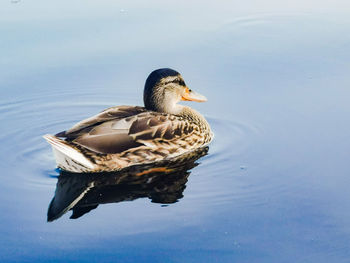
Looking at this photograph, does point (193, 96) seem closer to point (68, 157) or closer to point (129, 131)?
point (129, 131)

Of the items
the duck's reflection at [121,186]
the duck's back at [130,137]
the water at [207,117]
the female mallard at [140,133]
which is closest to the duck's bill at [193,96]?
the female mallard at [140,133]

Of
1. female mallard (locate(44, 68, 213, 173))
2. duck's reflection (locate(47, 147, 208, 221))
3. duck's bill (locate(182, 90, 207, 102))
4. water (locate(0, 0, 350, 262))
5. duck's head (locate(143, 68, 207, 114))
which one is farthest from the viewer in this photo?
duck's bill (locate(182, 90, 207, 102))

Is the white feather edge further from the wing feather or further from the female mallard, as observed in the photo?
the wing feather

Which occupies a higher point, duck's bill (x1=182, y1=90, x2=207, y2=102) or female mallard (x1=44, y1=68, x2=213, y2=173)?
duck's bill (x1=182, y1=90, x2=207, y2=102)

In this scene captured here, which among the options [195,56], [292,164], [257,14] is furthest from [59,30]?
[292,164]

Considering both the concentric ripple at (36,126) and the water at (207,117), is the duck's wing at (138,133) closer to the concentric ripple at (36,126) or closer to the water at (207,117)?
the water at (207,117)

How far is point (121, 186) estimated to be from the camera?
20.4ft

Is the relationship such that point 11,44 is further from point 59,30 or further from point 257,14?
point 257,14

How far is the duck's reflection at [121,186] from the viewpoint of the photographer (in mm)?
5777

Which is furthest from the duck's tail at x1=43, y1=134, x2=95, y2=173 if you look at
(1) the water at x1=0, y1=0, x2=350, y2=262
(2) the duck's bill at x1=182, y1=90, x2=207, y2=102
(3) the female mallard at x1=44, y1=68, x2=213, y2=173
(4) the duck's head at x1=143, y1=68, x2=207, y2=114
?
(2) the duck's bill at x1=182, y1=90, x2=207, y2=102

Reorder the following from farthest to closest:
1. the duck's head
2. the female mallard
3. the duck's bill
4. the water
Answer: the duck's bill
the duck's head
the female mallard
the water

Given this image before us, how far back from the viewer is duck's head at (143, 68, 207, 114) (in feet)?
24.1

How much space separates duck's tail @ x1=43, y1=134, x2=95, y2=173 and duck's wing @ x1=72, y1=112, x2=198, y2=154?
0.19 metres

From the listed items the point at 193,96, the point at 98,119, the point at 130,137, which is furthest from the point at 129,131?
the point at 193,96
